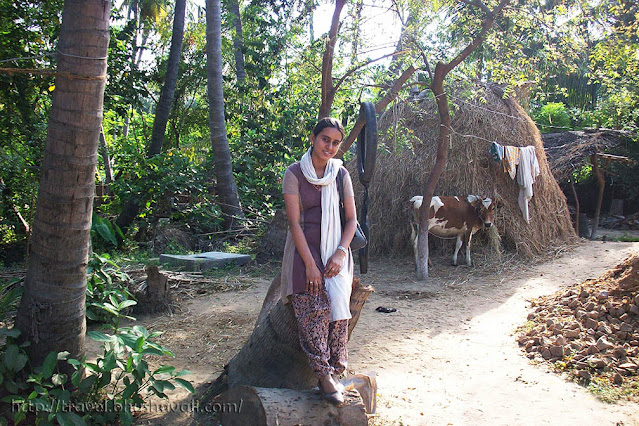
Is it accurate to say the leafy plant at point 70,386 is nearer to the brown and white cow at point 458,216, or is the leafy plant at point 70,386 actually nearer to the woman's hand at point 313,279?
the woman's hand at point 313,279

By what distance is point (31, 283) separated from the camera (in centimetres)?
281

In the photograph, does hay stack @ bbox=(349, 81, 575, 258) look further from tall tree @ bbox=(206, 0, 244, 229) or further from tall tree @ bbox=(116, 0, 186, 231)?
tall tree @ bbox=(116, 0, 186, 231)

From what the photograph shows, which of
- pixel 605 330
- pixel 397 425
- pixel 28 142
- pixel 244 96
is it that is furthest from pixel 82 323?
pixel 244 96

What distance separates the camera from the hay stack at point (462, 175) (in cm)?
1009

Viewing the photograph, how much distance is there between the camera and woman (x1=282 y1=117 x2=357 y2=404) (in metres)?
2.74

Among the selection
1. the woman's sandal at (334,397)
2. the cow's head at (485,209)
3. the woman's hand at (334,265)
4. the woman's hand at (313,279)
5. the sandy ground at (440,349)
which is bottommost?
the sandy ground at (440,349)

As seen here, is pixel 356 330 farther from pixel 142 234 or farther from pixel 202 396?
pixel 142 234

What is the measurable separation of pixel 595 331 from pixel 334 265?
11.0 feet

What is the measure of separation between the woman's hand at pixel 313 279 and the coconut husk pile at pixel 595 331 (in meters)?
2.72

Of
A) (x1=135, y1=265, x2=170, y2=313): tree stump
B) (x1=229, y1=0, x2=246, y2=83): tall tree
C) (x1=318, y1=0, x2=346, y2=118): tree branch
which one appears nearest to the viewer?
(x1=135, y1=265, x2=170, y2=313): tree stump

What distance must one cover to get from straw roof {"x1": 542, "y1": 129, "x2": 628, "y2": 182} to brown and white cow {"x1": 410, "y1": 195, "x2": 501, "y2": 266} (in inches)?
169

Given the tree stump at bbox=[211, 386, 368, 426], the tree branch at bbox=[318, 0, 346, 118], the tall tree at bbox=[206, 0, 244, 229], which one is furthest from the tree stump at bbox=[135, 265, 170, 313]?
the tall tree at bbox=[206, 0, 244, 229]

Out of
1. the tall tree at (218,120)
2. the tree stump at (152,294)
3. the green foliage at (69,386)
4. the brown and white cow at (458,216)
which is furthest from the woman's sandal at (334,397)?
the tall tree at (218,120)

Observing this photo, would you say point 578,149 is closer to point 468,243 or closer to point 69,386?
point 468,243
